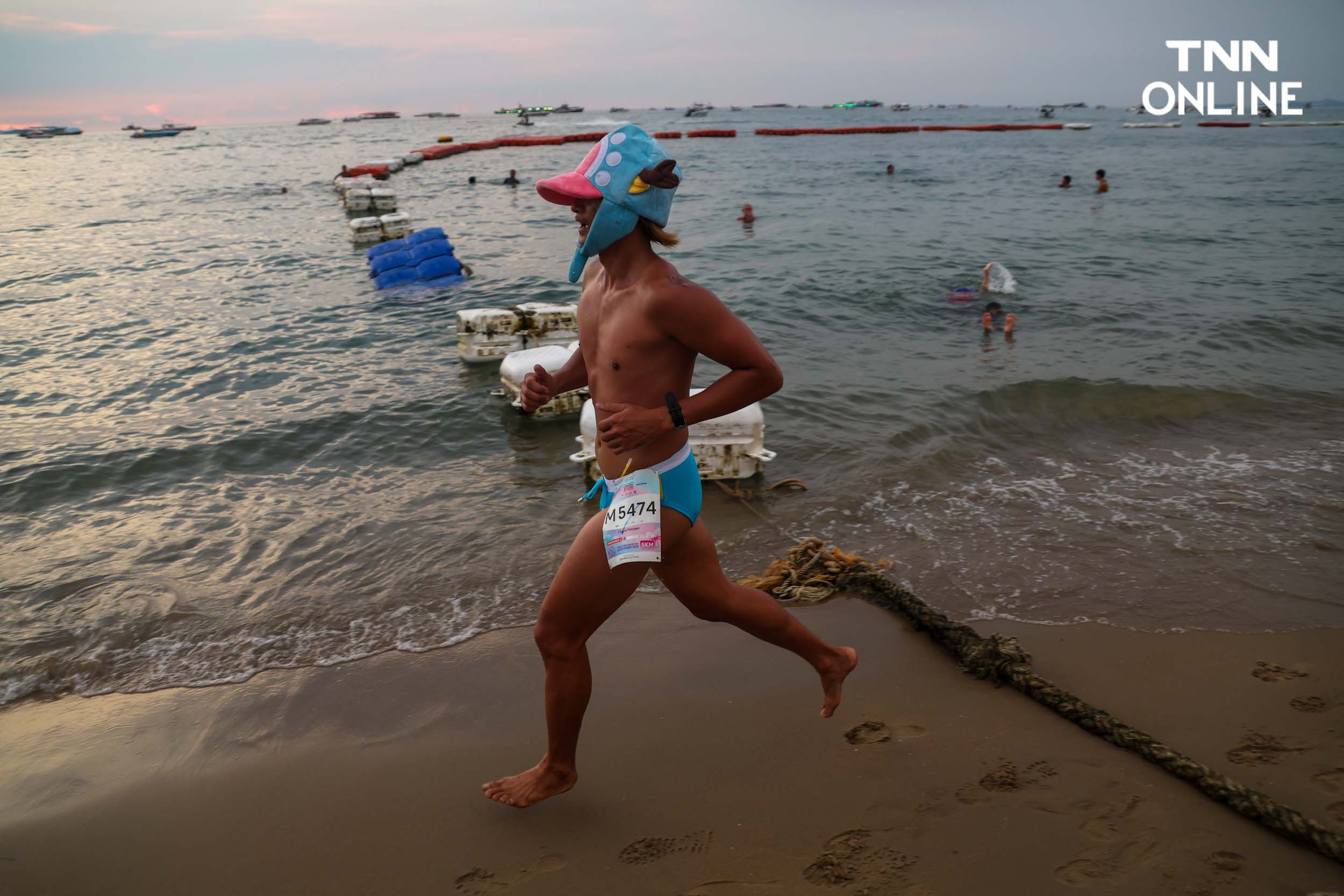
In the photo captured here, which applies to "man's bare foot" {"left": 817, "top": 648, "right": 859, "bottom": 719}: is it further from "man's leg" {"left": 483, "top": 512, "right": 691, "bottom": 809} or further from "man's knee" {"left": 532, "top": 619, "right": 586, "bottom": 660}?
"man's knee" {"left": 532, "top": 619, "right": 586, "bottom": 660}

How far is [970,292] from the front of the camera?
43.8 feet

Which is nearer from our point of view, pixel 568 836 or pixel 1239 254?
pixel 568 836

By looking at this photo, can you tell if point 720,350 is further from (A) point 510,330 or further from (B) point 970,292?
(B) point 970,292

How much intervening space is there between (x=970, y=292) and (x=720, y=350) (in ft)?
39.1

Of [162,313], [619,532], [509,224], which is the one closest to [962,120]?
[509,224]

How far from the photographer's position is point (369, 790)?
3.18m

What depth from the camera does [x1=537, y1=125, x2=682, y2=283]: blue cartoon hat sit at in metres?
2.66

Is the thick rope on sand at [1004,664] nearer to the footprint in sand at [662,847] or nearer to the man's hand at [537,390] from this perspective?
the footprint in sand at [662,847]

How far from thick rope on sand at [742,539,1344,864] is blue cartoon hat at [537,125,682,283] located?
99.4 inches

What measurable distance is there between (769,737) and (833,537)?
2530 mm

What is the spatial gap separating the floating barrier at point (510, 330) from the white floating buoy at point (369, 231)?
1193 cm

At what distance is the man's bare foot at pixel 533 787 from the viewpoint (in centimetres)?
298

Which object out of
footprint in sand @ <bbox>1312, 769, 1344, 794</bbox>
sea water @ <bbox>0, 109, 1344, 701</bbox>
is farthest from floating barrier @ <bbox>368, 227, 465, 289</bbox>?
footprint in sand @ <bbox>1312, 769, 1344, 794</bbox>

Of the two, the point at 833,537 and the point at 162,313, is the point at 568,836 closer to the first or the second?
the point at 833,537
